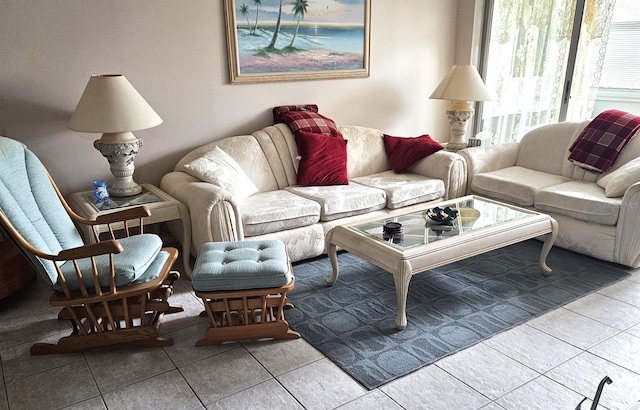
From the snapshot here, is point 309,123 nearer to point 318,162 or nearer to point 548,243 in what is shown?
point 318,162

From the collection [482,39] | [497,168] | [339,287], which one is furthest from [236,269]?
[482,39]

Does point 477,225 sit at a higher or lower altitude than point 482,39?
lower

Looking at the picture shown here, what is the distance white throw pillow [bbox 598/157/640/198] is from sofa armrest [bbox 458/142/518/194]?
1.00 m

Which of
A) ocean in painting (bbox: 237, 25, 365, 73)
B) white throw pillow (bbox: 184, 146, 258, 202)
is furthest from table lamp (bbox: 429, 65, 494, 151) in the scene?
white throw pillow (bbox: 184, 146, 258, 202)

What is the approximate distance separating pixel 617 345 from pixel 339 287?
1.55 m

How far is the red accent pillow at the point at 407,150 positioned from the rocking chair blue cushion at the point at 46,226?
7.68ft

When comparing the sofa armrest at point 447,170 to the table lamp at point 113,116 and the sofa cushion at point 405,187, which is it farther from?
the table lamp at point 113,116

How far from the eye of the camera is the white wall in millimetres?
3191

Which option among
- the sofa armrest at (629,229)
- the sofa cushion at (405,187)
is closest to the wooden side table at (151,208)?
the sofa cushion at (405,187)

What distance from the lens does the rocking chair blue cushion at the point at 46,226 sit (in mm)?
2342

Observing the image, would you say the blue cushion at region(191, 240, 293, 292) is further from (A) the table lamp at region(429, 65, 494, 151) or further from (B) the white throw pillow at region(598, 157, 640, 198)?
(A) the table lamp at region(429, 65, 494, 151)

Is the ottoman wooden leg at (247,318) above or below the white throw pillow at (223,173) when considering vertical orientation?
below

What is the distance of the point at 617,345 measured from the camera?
2463 millimetres

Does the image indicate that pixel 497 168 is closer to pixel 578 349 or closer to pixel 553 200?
pixel 553 200
